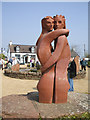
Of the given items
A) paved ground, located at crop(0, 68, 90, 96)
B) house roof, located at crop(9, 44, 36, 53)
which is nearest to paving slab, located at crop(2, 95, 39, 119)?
paved ground, located at crop(0, 68, 90, 96)

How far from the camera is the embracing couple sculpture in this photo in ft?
14.5

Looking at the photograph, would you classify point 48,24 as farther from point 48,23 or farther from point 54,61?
point 54,61

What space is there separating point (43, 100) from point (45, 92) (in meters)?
0.26

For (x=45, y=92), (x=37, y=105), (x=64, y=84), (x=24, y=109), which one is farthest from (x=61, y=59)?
(x=24, y=109)

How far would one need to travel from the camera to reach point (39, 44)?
4.67 meters

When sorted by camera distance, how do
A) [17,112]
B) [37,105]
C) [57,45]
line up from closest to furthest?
[17,112], [37,105], [57,45]

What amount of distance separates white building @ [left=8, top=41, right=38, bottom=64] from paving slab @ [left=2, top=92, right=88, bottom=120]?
3413cm

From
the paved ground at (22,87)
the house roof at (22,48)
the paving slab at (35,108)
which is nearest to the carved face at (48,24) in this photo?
the paving slab at (35,108)

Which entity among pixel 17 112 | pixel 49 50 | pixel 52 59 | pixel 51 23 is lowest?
pixel 17 112

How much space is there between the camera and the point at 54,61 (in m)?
4.42

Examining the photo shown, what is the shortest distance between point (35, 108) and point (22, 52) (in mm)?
37527

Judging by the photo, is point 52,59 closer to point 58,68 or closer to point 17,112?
point 58,68

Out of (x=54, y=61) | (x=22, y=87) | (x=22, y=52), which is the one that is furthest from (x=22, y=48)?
(x=54, y=61)

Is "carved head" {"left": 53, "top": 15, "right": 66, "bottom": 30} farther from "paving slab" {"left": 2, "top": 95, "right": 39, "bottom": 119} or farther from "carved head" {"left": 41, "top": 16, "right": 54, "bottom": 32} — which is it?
"paving slab" {"left": 2, "top": 95, "right": 39, "bottom": 119}
